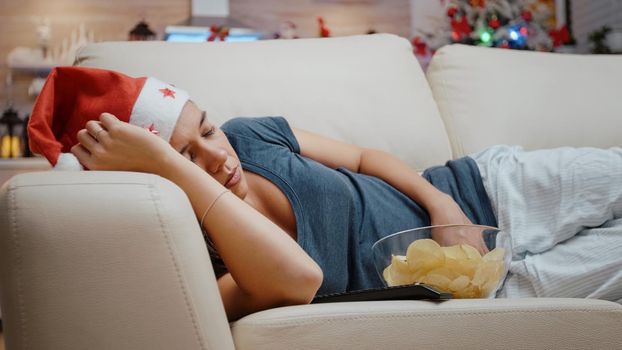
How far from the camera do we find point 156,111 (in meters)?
1.15

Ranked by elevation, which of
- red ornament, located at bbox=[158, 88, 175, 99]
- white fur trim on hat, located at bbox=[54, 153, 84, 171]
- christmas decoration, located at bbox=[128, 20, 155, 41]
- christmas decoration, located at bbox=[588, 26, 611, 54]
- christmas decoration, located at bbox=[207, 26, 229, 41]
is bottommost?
christmas decoration, located at bbox=[128, 20, 155, 41]

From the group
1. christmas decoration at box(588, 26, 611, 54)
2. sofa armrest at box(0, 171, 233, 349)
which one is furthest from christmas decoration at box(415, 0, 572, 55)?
sofa armrest at box(0, 171, 233, 349)

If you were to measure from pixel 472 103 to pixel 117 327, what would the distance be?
4.56 feet

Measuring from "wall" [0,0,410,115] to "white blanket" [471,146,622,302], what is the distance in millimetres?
3128

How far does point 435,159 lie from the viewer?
1.75 meters

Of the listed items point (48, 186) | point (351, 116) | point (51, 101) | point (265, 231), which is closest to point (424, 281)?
point (265, 231)

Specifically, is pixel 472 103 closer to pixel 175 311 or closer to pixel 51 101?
pixel 51 101

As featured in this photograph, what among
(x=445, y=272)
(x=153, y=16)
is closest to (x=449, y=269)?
(x=445, y=272)

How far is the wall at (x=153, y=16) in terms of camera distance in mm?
4105

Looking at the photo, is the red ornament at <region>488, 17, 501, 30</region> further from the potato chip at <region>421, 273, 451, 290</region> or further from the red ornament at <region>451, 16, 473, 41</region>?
the potato chip at <region>421, 273, 451, 290</region>

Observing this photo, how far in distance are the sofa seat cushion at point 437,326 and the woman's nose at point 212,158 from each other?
0.37 metres

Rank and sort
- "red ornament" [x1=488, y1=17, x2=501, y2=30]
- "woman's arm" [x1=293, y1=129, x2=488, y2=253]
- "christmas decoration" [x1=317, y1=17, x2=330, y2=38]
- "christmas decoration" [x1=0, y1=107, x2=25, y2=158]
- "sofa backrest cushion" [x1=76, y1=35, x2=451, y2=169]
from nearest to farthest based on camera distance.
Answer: "woman's arm" [x1=293, y1=129, x2=488, y2=253] < "sofa backrest cushion" [x1=76, y1=35, x2=451, y2=169] < "christmas decoration" [x1=0, y1=107, x2=25, y2=158] < "red ornament" [x1=488, y1=17, x2=501, y2=30] < "christmas decoration" [x1=317, y1=17, x2=330, y2=38]

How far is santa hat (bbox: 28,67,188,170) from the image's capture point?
1119mm

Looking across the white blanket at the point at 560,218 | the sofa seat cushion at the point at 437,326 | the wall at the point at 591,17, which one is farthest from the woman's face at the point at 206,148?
the wall at the point at 591,17
